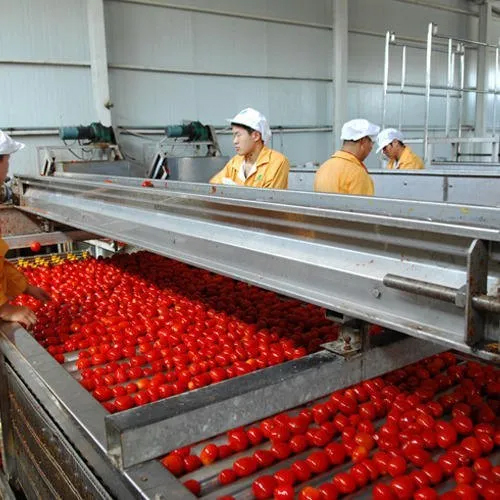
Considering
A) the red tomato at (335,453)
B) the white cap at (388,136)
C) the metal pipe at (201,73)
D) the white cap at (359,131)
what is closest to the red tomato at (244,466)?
the red tomato at (335,453)

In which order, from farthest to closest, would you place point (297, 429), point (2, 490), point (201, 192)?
point (2, 490) → point (201, 192) → point (297, 429)

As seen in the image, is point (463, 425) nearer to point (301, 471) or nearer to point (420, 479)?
point (420, 479)

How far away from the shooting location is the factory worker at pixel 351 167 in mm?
3365

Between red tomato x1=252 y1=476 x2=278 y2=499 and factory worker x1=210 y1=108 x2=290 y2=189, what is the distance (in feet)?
7.60

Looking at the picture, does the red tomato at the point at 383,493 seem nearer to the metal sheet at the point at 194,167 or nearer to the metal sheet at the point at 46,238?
the metal sheet at the point at 46,238

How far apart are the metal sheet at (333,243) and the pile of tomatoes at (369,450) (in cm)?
48

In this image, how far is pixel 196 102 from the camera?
32.7ft

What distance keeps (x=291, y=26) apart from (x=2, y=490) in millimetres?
10369

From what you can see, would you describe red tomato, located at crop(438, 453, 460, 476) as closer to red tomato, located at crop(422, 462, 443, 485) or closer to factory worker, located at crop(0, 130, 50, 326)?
red tomato, located at crop(422, 462, 443, 485)

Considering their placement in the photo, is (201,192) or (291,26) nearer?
(201,192)

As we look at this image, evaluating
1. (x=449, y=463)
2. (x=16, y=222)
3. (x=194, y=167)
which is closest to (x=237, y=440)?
(x=449, y=463)

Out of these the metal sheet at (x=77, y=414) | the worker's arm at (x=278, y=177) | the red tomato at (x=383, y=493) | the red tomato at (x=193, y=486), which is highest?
the worker's arm at (x=278, y=177)

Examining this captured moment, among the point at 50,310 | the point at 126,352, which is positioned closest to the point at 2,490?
the point at 50,310

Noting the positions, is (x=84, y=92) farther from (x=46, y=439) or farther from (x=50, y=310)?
(x=46, y=439)
